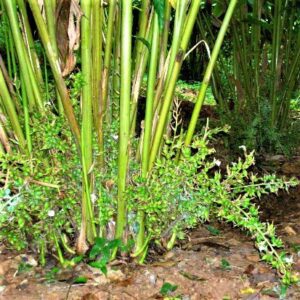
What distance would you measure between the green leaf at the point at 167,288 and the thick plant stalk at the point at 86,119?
22 centimetres

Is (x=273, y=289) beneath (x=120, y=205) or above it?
beneath

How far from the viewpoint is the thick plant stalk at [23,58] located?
1079 mm

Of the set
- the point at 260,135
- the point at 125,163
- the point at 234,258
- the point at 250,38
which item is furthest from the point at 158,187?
the point at 250,38

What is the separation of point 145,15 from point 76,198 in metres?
0.48

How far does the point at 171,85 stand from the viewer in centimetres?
113

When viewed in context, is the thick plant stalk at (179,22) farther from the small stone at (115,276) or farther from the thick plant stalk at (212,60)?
the small stone at (115,276)

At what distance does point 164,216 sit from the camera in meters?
1.23

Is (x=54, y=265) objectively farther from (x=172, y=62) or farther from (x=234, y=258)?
(x=172, y=62)

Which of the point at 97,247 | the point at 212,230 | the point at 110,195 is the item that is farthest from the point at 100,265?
the point at 212,230

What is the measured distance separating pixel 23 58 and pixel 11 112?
139 mm

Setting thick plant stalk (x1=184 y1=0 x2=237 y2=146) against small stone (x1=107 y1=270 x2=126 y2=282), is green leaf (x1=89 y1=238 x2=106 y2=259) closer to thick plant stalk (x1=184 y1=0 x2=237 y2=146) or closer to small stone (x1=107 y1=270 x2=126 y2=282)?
small stone (x1=107 y1=270 x2=126 y2=282)

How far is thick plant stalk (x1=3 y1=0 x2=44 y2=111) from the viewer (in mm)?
1079

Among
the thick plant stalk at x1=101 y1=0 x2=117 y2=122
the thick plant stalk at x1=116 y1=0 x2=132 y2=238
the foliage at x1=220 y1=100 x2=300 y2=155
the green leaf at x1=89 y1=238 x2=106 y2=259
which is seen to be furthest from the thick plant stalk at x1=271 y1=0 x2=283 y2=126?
the green leaf at x1=89 y1=238 x2=106 y2=259

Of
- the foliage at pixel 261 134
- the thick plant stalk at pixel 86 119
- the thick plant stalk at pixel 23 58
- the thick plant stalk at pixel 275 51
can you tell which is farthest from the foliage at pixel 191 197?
the thick plant stalk at pixel 275 51
